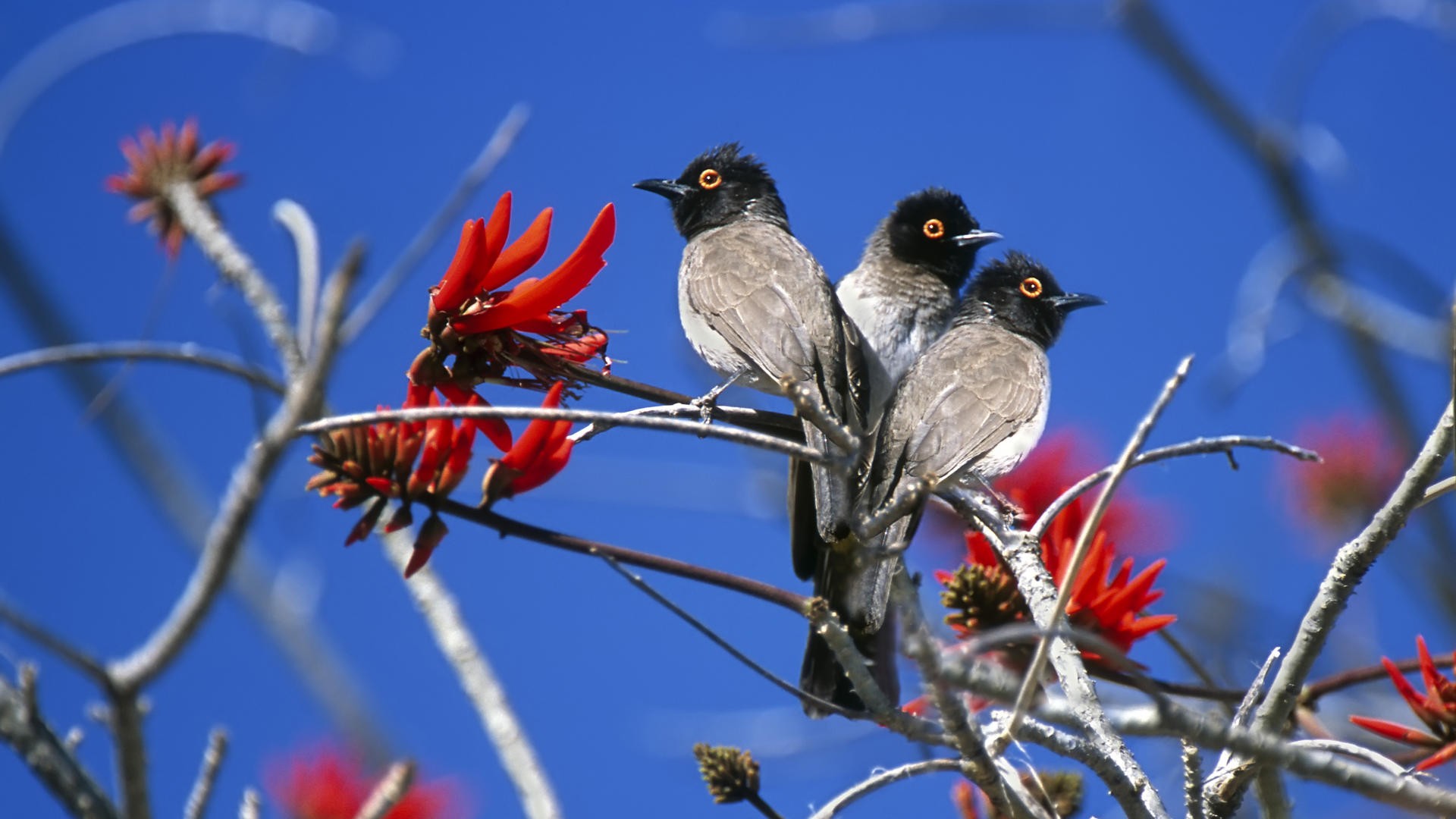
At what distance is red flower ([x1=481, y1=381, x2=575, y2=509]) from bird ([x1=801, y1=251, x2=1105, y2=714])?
865 millimetres

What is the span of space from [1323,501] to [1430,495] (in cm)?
551

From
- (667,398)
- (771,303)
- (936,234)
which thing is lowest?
(667,398)

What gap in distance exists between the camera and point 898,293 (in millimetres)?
5117

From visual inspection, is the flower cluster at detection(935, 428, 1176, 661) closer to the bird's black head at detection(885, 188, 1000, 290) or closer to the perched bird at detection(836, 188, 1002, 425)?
the perched bird at detection(836, 188, 1002, 425)

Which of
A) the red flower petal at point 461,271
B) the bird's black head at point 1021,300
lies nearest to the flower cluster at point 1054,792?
the red flower petal at point 461,271

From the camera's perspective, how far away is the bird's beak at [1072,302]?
5.29 m

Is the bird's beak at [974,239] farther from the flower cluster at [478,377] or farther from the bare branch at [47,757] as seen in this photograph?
the bare branch at [47,757]

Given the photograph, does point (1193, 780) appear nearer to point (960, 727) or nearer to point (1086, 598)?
point (960, 727)

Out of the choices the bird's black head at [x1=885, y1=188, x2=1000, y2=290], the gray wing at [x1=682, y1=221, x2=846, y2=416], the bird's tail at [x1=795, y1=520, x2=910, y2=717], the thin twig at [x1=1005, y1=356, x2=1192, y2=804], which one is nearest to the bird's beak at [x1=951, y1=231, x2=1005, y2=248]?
the bird's black head at [x1=885, y1=188, x2=1000, y2=290]

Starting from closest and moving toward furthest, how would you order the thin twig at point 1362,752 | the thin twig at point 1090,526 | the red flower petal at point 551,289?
the thin twig at point 1090,526, the thin twig at point 1362,752, the red flower petal at point 551,289

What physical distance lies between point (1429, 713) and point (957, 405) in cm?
178

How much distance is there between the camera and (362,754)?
462 centimetres

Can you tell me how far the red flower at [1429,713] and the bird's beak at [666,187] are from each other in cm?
344

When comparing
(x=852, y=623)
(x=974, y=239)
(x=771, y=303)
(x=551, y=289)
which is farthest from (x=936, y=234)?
(x=551, y=289)
